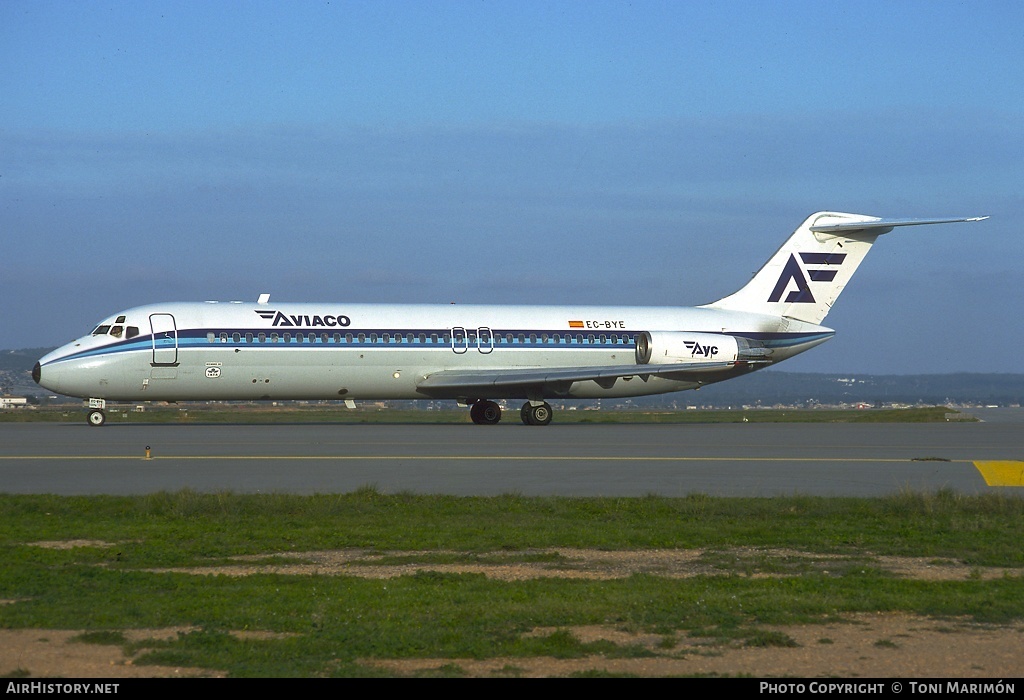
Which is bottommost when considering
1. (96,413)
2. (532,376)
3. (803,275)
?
(96,413)

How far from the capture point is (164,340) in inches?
1289

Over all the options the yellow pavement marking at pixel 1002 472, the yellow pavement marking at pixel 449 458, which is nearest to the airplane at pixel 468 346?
the yellow pavement marking at pixel 449 458

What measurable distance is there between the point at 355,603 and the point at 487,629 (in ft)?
4.26

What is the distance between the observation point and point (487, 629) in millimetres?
7449

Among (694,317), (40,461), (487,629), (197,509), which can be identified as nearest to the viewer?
(487,629)

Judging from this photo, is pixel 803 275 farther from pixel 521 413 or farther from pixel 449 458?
pixel 449 458

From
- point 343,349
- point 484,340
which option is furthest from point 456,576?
point 484,340

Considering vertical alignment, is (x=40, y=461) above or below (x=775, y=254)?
below

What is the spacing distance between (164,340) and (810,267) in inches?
906

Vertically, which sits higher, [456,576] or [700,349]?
[700,349]

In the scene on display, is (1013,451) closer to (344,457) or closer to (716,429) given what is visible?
(716,429)

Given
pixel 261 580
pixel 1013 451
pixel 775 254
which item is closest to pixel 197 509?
pixel 261 580

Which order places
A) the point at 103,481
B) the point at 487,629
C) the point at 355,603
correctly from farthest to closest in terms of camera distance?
the point at 103,481
the point at 355,603
the point at 487,629

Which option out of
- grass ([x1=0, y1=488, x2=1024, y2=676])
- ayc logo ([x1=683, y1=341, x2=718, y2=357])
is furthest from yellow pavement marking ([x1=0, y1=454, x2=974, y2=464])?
ayc logo ([x1=683, y1=341, x2=718, y2=357])
